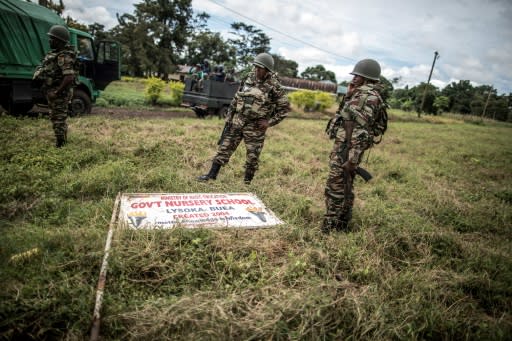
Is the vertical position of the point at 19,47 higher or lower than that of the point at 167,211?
higher

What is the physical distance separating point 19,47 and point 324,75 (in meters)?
80.3

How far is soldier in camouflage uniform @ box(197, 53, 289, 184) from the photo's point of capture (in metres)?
4.01

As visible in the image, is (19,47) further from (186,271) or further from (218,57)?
(218,57)

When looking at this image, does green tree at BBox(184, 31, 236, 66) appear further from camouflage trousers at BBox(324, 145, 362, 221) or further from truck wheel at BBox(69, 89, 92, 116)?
camouflage trousers at BBox(324, 145, 362, 221)

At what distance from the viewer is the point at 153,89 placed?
44.3 feet

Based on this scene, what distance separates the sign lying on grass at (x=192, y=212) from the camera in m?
2.77

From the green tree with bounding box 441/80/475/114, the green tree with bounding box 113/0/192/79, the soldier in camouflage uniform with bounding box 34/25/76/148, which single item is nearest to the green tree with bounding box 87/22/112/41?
the green tree with bounding box 113/0/192/79

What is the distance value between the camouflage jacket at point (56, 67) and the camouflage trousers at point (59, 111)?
0.82ft

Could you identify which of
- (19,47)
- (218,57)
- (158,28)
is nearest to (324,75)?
(218,57)

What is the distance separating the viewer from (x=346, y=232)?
3359 mm

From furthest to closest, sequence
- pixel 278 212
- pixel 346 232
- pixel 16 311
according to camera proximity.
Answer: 1. pixel 278 212
2. pixel 346 232
3. pixel 16 311

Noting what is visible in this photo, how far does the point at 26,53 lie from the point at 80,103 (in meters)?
1.60

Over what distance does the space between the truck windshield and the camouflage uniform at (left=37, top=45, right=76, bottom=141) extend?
11.8 ft

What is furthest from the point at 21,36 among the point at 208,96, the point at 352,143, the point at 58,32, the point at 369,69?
the point at 352,143
